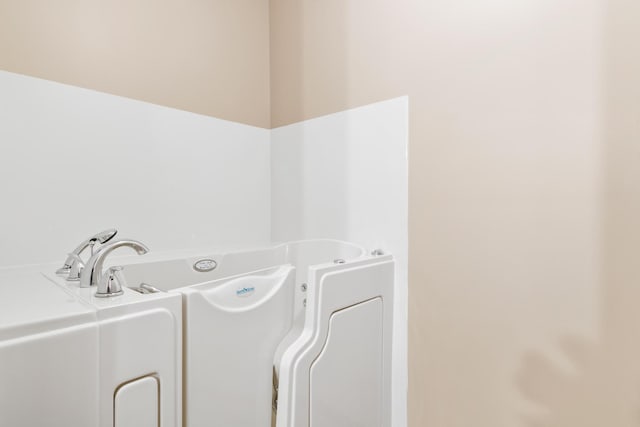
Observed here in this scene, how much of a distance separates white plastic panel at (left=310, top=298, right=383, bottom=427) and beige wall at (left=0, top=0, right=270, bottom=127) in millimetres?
1162

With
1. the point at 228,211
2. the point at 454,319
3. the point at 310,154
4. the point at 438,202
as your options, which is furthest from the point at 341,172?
the point at 454,319

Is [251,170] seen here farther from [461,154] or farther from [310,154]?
[461,154]

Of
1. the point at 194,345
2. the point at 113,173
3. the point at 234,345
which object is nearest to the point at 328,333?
the point at 234,345

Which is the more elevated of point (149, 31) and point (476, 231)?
point (149, 31)

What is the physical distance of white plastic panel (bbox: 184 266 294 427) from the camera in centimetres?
82

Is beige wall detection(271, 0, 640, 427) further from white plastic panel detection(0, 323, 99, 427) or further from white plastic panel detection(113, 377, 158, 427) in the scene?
white plastic panel detection(0, 323, 99, 427)

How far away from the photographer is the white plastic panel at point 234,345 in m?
0.82

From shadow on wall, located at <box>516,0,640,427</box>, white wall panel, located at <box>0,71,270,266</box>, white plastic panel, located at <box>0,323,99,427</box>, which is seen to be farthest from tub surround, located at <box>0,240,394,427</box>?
shadow on wall, located at <box>516,0,640,427</box>

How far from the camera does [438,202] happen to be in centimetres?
123

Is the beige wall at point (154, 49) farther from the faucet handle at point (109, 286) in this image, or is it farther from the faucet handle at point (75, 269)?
the faucet handle at point (109, 286)

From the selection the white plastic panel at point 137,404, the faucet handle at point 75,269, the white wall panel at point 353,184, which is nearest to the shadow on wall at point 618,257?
the white wall panel at point 353,184

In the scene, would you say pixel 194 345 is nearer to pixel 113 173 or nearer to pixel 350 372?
pixel 350 372

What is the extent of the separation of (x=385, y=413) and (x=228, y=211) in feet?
3.68

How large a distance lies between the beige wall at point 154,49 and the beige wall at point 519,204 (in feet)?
2.29
